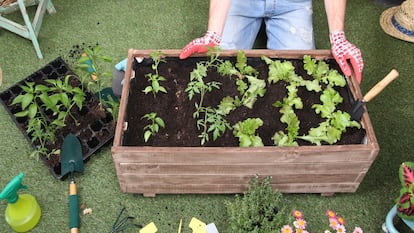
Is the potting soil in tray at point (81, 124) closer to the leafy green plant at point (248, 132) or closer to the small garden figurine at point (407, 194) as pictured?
the leafy green plant at point (248, 132)

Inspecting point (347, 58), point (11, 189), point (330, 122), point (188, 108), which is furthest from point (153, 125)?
point (347, 58)

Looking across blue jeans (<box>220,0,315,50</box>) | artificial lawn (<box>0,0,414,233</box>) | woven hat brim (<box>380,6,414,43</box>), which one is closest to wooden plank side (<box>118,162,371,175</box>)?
Answer: artificial lawn (<box>0,0,414,233</box>)

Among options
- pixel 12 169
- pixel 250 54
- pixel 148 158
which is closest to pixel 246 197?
pixel 148 158

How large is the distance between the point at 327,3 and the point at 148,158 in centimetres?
105

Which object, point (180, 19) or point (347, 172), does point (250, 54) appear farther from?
point (180, 19)

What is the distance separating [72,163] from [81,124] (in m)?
0.22

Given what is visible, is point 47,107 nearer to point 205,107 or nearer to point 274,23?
point 205,107

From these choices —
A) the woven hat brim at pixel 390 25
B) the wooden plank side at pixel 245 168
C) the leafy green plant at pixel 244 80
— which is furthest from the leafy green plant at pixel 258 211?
the woven hat brim at pixel 390 25

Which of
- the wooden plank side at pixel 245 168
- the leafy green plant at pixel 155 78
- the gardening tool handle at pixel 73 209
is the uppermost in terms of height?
the leafy green plant at pixel 155 78

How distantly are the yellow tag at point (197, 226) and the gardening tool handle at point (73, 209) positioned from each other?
0.44 meters

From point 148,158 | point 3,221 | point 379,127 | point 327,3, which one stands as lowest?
point 3,221

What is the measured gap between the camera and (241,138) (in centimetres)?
136

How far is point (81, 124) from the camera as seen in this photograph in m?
1.73

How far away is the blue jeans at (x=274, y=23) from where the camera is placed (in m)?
1.86
